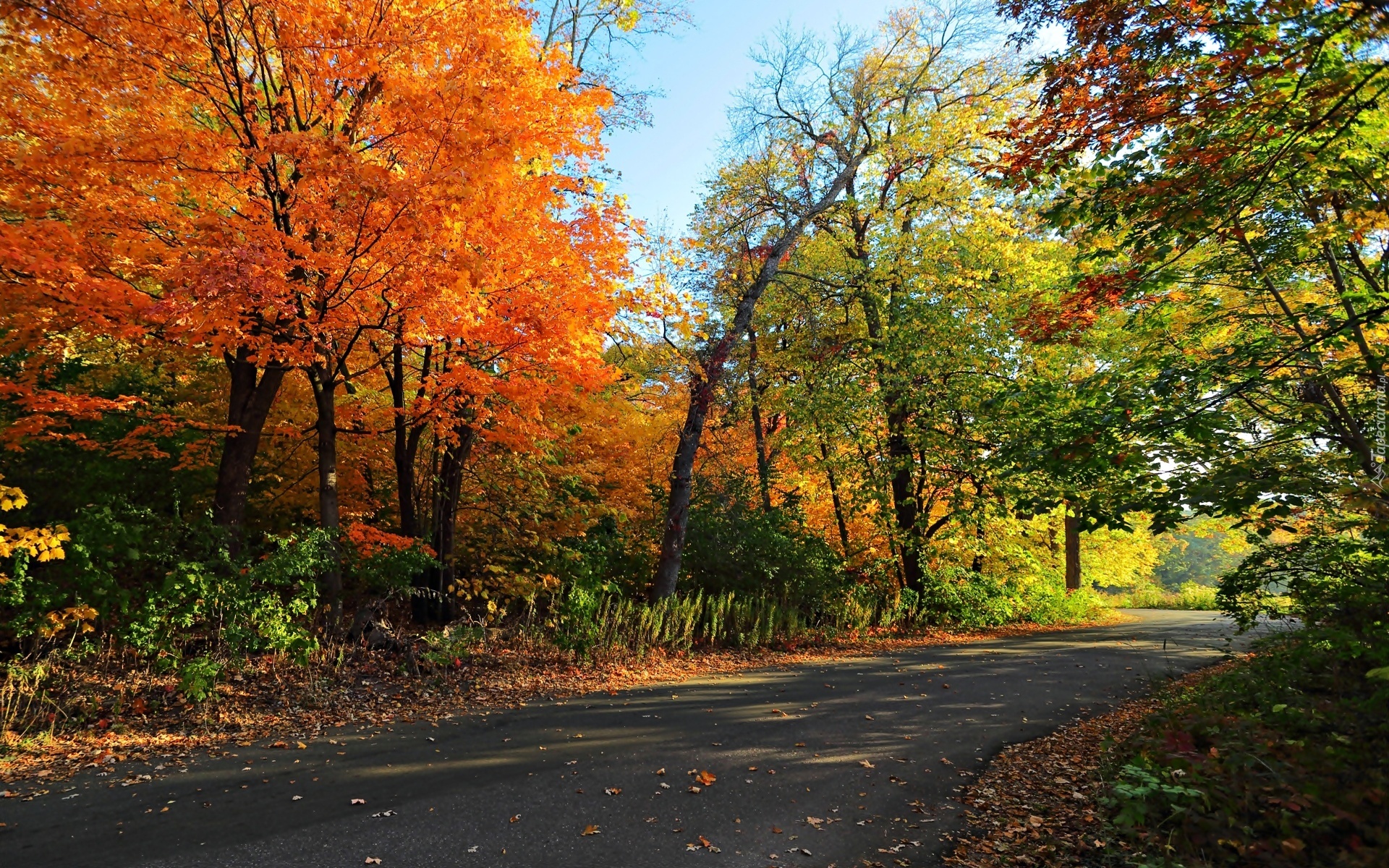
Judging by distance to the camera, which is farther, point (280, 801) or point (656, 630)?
point (656, 630)

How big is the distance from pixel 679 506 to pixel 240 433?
21.8 ft

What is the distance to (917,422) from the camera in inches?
570

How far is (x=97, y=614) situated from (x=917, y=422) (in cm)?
1328

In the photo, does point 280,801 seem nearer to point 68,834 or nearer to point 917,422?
point 68,834

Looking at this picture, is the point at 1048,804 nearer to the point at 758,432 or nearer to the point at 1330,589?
the point at 1330,589

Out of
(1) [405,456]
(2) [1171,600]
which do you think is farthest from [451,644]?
(2) [1171,600]

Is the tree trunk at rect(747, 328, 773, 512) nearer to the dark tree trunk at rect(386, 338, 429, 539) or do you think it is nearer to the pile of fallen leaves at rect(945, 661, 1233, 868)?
the dark tree trunk at rect(386, 338, 429, 539)

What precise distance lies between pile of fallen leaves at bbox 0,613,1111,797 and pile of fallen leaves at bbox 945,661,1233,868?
443 centimetres

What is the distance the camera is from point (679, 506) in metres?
12.1

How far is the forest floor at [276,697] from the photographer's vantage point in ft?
18.1

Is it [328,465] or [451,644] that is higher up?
[328,465]

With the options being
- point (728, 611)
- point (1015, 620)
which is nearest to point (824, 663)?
point (728, 611)

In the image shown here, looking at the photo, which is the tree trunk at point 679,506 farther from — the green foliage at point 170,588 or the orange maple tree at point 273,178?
the green foliage at point 170,588

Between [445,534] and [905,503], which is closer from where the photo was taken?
[445,534]
